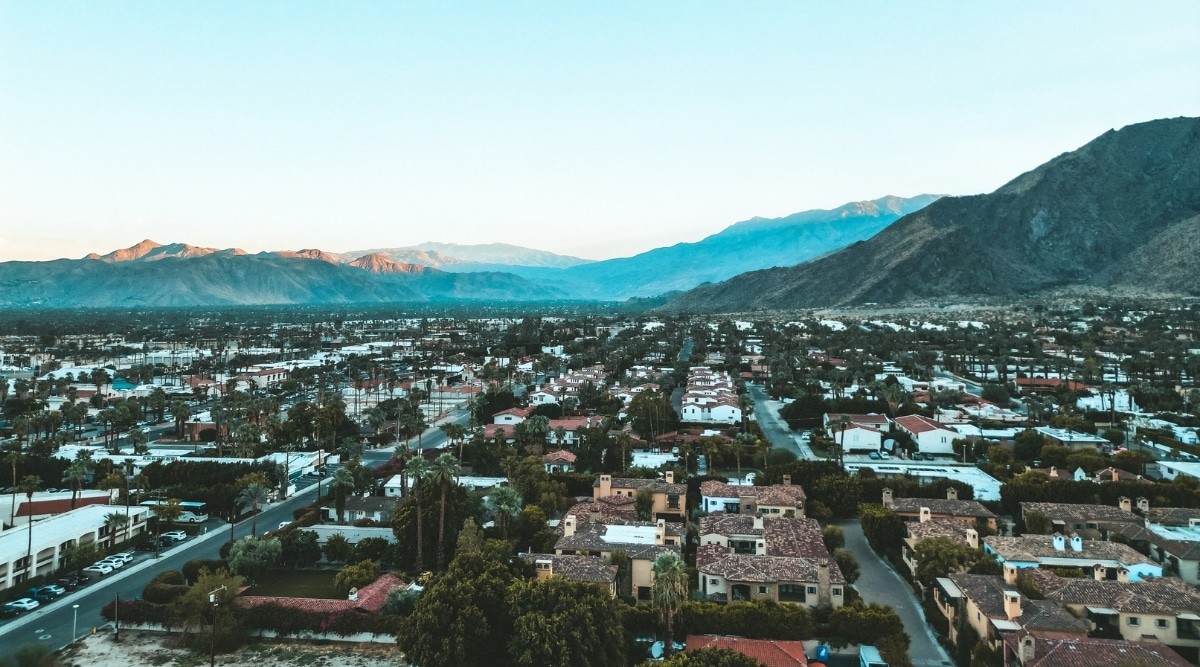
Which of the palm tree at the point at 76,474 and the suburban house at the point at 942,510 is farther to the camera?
the palm tree at the point at 76,474

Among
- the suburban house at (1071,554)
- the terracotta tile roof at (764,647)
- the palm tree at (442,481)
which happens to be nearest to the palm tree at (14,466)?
the palm tree at (442,481)

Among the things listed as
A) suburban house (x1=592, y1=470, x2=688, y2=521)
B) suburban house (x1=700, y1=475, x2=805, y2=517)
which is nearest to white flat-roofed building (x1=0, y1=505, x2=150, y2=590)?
suburban house (x1=592, y1=470, x2=688, y2=521)

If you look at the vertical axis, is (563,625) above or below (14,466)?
below

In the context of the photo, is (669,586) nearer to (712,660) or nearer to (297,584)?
(712,660)

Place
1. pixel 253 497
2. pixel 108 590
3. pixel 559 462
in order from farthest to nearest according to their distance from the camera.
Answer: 1. pixel 559 462
2. pixel 253 497
3. pixel 108 590

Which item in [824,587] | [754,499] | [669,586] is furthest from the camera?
[754,499]

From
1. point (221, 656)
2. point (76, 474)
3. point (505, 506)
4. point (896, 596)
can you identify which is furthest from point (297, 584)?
point (896, 596)

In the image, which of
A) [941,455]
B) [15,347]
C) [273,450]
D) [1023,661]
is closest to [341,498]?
[273,450]

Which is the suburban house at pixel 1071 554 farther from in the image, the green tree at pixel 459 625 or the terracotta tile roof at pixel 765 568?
the green tree at pixel 459 625
